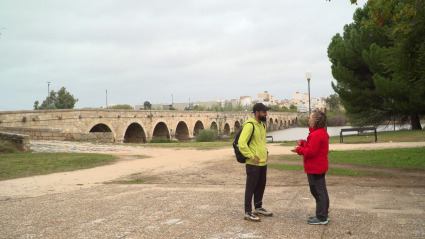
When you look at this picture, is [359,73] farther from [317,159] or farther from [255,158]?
[255,158]

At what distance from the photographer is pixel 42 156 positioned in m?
11.7

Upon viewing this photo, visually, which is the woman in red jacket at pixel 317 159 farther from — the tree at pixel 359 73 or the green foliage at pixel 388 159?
the tree at pixel 359 73

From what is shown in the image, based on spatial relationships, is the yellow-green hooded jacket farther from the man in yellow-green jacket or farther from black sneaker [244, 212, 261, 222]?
black sneaker [244, 212, 261, 222]

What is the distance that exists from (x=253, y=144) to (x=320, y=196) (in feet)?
3.30

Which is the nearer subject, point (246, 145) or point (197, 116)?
point (246, 145)

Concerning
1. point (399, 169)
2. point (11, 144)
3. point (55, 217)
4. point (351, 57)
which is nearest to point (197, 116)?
point (351, 57)

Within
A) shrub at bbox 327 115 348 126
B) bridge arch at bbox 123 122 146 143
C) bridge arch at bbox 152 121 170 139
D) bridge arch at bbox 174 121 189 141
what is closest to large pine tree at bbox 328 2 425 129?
bridge arch at bbox 123 122 146 143

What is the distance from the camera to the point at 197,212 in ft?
14.8

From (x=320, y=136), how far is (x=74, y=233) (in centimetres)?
295

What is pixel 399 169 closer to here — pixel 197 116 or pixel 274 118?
pixel 197 116

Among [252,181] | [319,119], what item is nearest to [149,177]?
[252,181]

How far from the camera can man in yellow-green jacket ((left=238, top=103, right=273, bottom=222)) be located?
4.16 metres

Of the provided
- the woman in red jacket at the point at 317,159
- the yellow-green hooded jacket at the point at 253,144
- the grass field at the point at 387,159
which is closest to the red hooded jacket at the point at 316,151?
the woman in red jacket at the point at 317,159

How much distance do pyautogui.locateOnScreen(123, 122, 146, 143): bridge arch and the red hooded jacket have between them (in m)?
27.5
